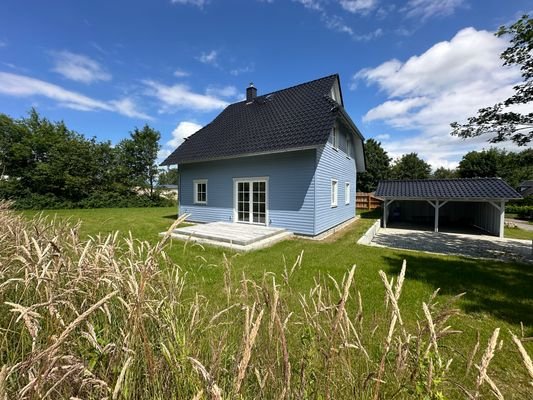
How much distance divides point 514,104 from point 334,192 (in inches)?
250

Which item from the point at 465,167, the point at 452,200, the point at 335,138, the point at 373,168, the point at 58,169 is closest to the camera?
the point at 335,138

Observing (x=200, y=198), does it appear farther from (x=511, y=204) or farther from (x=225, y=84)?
(x=511, y=204)

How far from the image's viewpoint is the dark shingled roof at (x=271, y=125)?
8.73 meters

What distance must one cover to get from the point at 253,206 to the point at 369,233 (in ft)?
16.2

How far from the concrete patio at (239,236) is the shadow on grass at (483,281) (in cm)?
358

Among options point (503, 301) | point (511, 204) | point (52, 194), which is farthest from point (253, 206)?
point (511, 204)

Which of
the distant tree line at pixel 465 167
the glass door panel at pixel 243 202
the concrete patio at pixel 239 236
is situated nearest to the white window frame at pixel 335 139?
the glass door panel at pixel 243 202

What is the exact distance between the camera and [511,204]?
82.3 ft

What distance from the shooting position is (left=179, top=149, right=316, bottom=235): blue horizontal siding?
865cm

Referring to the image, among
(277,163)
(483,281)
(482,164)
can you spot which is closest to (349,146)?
(277,163)

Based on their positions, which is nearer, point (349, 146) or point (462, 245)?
point (462, 245)

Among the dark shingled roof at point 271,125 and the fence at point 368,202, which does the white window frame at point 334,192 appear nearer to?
the dark shingled roof at point 271,125

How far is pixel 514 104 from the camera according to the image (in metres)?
6.82

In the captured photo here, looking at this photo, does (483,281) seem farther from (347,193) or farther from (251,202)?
(347,193)
